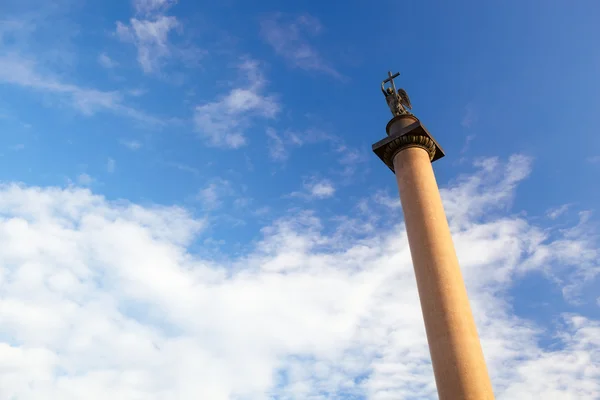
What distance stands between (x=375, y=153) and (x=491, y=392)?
10.9 m

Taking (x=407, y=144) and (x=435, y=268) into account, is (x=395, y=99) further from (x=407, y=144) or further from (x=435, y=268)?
(x=435, y=268)

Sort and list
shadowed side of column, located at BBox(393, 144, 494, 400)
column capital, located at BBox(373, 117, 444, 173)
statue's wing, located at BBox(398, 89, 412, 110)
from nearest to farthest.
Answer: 1. shadowed side of column, located at BBox(393, 144, 494, 400)
2. column capital, located at BBox(373, 117, 444, 173)
3. statue's wing, located at BBox(398, 89, 412, 110)

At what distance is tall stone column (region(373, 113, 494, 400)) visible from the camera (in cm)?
1507

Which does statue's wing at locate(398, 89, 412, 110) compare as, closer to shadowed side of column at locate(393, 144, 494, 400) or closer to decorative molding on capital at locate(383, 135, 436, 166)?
decorative molding on capital at locate(383, 135, 436, 166)

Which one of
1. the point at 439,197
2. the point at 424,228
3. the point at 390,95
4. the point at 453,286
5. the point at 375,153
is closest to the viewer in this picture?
the point at 453,286

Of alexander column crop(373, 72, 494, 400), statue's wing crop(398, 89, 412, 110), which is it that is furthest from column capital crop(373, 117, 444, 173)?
statue's wing crop(398, 89, 412, 110)

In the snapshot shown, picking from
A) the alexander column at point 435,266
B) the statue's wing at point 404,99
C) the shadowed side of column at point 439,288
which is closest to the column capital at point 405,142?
the alexander column at point 435,266

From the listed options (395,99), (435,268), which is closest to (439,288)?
(435,268)

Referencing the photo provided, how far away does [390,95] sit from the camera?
24.1 meters

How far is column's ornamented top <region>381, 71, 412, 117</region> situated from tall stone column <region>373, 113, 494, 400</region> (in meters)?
0.96

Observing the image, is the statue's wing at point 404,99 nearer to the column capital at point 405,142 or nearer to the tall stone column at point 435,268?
the tall stone column at point 435,268

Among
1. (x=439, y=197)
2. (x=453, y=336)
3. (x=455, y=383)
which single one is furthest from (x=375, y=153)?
(x=455, y=383)

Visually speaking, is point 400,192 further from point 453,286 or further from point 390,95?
point 390,95

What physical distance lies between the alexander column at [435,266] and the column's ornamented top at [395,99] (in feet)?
1.07
